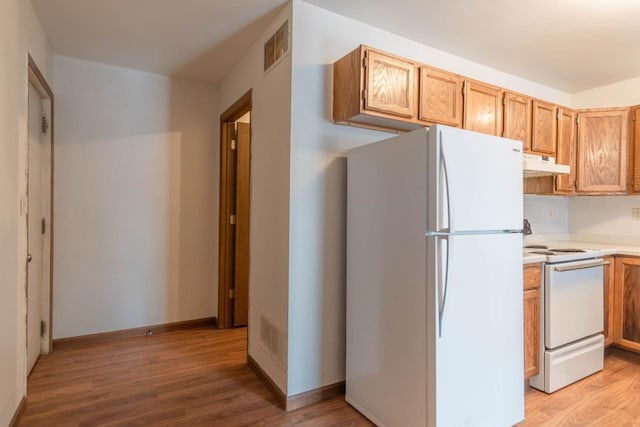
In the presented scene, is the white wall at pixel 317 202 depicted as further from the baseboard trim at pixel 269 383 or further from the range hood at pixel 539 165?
the range hood at pixel 539 165

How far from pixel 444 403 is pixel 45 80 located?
11.1ft

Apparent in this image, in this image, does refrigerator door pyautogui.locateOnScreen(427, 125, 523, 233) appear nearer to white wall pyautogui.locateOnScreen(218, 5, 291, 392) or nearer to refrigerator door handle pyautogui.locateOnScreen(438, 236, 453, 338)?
refrigerator door handle pyautogui.locateOnScreen(438, 236, 453, 338)

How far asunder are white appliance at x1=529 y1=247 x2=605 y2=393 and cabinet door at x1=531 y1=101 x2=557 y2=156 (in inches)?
36.6

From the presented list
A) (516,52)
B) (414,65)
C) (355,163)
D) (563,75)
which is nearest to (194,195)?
(355,163)

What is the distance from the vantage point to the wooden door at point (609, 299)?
9.60ft

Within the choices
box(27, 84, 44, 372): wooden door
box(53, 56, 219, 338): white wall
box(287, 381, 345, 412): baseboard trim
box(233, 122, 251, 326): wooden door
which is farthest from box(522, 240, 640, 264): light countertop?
box(27, 84, 44, 372): wooden door

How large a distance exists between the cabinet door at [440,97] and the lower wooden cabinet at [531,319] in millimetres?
1124

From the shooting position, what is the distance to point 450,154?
5.54 ft

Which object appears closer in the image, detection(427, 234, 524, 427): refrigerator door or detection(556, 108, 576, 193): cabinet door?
detection(427, 234, 524, 427): refrigerator door

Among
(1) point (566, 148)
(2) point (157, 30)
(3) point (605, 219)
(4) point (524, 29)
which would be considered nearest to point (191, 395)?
(2) point (157, 30)

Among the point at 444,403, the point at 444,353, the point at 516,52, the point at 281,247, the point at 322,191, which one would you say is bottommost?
the point at 444,403

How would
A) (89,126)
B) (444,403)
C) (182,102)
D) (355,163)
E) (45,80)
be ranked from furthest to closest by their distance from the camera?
(182,102)
(89,126)
(45,80)
(355,163)
(444,403)

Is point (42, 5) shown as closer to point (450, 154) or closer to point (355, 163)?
point (355, 163)

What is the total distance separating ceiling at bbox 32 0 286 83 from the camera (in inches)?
88.5
